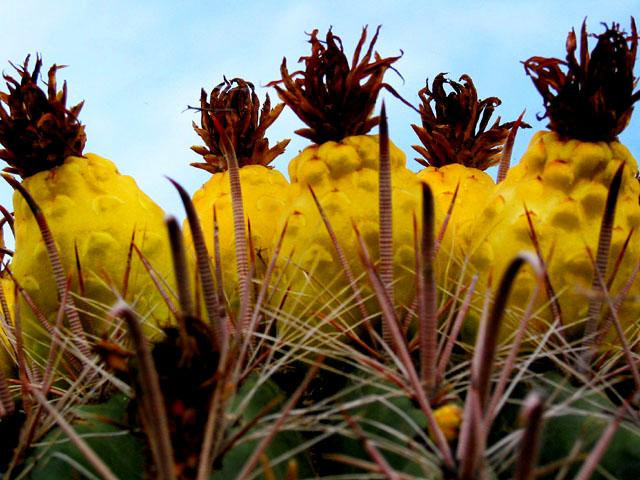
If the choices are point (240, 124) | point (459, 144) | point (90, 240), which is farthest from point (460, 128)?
point (90, 240)

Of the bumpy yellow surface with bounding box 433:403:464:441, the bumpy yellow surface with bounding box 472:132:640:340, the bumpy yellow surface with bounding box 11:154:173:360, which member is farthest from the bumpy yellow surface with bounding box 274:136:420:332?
the bumpy yellow surface with bounding box 433:403:464:441

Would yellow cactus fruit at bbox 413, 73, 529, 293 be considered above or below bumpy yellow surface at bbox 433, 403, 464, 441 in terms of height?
above

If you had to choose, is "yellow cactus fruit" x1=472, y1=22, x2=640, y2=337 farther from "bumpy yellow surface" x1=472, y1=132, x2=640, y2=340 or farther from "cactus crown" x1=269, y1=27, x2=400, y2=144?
"cactus crown" x1=269, y1=27, x2=400, y2=144

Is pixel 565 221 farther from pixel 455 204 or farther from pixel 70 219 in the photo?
pixel 70 219

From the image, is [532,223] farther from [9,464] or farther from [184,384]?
[9,464]

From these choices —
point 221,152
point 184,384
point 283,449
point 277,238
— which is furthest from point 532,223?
point 221,152

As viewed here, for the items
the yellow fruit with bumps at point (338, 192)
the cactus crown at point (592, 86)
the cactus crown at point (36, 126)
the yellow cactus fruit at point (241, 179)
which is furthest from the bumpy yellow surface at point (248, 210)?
the cactus crown at point (592, 86)

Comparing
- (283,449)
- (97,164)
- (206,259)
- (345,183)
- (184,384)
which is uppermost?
(97,164)
